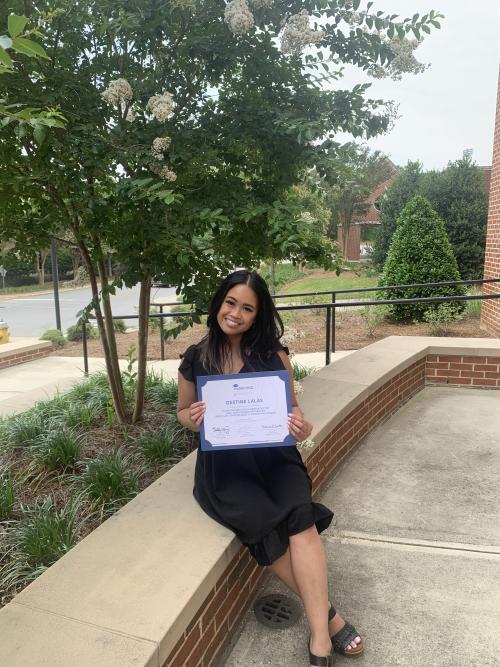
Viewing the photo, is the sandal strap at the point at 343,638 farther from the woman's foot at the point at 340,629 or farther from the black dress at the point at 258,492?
the black dress at the point at 258,492

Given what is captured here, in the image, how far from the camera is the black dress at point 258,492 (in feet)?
6.50

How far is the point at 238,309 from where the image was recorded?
7.41 ft

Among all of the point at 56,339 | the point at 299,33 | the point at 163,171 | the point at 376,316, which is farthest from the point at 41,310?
the point at 299,33

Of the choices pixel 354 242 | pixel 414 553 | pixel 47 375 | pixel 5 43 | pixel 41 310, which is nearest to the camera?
pixel 5 43

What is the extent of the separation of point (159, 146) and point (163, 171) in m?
0.12

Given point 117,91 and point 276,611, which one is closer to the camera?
point 276,611

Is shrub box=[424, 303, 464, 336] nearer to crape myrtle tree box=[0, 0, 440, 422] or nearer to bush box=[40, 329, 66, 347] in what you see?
crape myrtle tree box=[0, 0, 440, 422]

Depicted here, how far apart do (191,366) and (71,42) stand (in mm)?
2062

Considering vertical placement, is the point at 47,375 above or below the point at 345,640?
below

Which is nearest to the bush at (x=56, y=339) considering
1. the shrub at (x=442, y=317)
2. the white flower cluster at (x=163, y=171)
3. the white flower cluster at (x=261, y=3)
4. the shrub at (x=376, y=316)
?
the shrub at (x=376, y=316)

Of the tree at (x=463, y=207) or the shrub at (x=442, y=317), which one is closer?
the shrub at (x=442, y=317)

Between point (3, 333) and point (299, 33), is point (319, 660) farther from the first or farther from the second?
point (3, 333)

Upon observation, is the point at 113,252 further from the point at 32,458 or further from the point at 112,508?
the point at 112,508

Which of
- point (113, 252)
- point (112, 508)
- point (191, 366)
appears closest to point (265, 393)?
point (191, 366)
